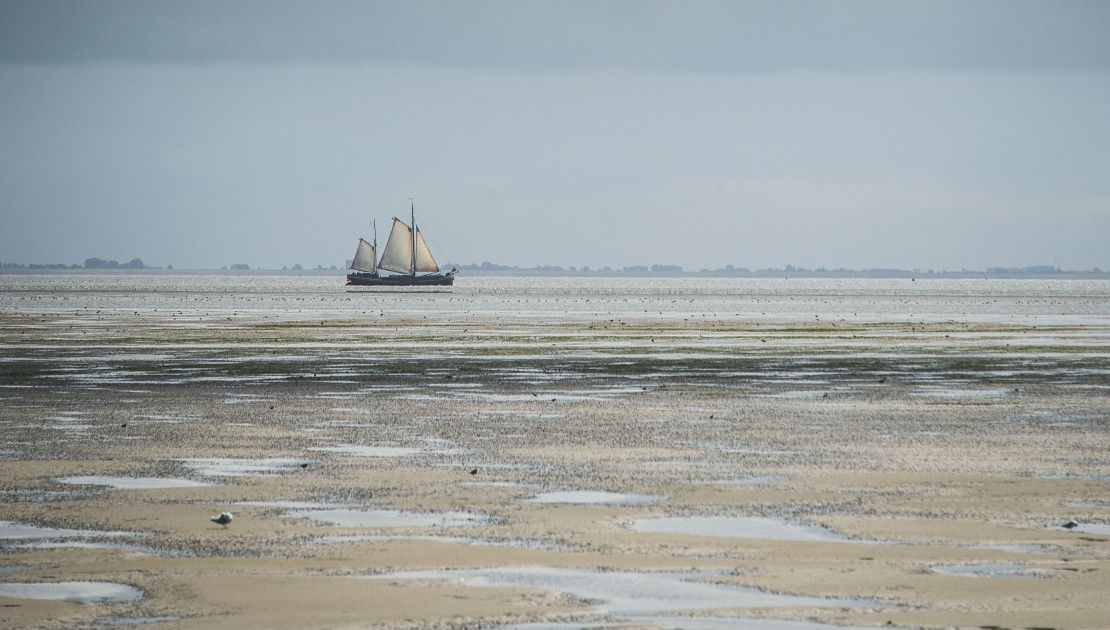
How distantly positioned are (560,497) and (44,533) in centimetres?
473

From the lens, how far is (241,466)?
56.4 feet

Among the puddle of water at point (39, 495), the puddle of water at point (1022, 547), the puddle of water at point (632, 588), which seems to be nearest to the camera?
the puddle of water at point (632, 588)

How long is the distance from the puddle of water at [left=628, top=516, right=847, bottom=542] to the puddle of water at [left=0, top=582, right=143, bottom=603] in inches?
171

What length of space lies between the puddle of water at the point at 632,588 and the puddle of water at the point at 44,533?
301 centimetres

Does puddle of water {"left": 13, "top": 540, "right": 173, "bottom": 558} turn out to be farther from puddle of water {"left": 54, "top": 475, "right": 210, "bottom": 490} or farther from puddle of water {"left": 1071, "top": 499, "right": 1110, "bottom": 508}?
puddle of water {"left": 1071, "top": 499, "right": 1110, "bottom": 508}

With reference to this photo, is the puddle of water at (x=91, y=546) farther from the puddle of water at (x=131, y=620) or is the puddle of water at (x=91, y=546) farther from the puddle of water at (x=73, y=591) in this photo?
the puddle of water at (x=131, y=620)

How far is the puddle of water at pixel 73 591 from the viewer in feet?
33.6

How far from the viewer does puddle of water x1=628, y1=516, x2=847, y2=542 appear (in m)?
12.6

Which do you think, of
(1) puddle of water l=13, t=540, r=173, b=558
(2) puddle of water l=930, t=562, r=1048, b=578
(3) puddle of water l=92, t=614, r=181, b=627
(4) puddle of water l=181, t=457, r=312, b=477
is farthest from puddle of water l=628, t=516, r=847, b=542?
(4) puddle of water l=181, t=457, r=312, b=477

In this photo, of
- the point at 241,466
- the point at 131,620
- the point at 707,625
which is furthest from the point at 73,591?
the point at 241,466

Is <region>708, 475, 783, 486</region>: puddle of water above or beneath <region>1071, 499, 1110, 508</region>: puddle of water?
beneath

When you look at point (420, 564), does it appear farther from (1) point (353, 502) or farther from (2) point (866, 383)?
(2) point (866, 383)

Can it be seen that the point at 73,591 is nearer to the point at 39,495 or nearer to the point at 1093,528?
the point at 39,495

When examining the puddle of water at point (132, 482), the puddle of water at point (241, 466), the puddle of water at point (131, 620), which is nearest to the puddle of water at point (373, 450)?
the puddle of water at point (241, 466)
